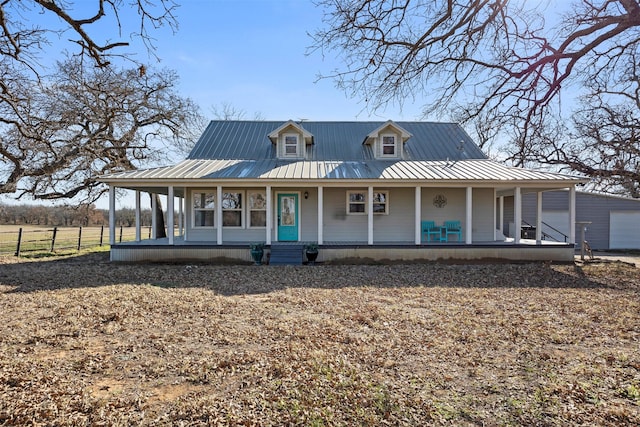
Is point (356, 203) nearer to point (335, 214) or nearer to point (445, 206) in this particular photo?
point (335, 214)

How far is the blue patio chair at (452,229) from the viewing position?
14398mm

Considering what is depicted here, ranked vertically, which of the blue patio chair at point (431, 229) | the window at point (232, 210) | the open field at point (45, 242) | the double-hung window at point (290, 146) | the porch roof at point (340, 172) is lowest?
the open field at point (45, 242)

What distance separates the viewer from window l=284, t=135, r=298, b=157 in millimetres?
15961

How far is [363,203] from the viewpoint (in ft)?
48.1

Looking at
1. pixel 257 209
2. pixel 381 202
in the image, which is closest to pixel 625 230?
pixel 381 202

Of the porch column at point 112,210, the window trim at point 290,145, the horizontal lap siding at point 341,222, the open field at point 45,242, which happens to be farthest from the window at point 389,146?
the open field at point 45,242

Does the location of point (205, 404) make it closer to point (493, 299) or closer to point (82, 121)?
point (493, 299)

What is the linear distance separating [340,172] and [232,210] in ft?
15.0

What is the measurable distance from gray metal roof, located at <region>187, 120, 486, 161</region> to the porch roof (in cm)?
82

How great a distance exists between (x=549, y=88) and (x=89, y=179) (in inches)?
823

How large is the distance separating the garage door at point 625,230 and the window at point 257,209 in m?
20.6

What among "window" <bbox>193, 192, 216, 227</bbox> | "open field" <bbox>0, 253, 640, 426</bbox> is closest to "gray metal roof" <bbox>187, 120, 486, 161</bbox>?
"window" <bbox>193, 192, 216, 227</bbox>

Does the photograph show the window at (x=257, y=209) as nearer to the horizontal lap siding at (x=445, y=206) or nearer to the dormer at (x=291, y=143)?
the dormer at (x=291, y=143)

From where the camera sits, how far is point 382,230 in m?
14.7
